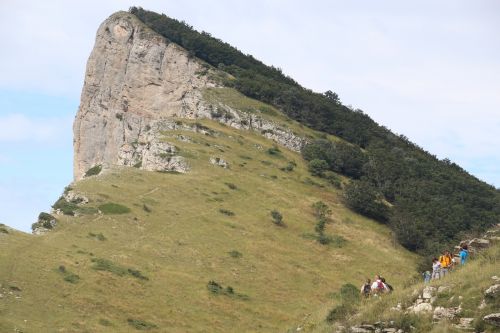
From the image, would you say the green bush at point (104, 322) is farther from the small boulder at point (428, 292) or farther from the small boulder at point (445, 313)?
the small boulder at point (445, 313)

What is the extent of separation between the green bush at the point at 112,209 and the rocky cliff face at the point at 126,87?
49448 mm

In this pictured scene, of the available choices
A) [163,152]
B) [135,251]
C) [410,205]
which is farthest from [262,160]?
[135,251]

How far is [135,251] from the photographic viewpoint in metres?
58.8

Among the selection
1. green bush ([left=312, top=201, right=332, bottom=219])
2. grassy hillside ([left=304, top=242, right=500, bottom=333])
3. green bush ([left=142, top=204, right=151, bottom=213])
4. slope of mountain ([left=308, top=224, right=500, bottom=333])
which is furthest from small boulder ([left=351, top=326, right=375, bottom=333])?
green bush ([left=312, top=201, right=332, bottom=219])

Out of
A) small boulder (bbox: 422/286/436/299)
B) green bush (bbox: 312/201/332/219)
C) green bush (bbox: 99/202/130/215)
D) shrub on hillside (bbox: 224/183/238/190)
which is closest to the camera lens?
small boulder (bbox: 422/286/436/299)

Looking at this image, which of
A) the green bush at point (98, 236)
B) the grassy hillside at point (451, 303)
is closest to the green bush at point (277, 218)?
the green bush at point (98, 236)

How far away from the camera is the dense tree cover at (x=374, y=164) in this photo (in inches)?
3381

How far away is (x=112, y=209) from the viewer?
217 feet

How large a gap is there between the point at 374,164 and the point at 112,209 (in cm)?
4994

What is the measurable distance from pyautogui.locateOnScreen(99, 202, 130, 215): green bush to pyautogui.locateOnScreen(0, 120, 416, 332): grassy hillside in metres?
0.21

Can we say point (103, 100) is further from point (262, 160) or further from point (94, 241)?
point (94, 241)

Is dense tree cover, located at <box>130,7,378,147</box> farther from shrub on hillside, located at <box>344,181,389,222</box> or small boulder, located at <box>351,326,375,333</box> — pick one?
small boulder, located at <box>351,326,375,333</box>

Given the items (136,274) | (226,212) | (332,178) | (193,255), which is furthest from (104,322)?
(332,178)

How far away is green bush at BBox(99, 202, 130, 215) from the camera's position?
6538 cm
